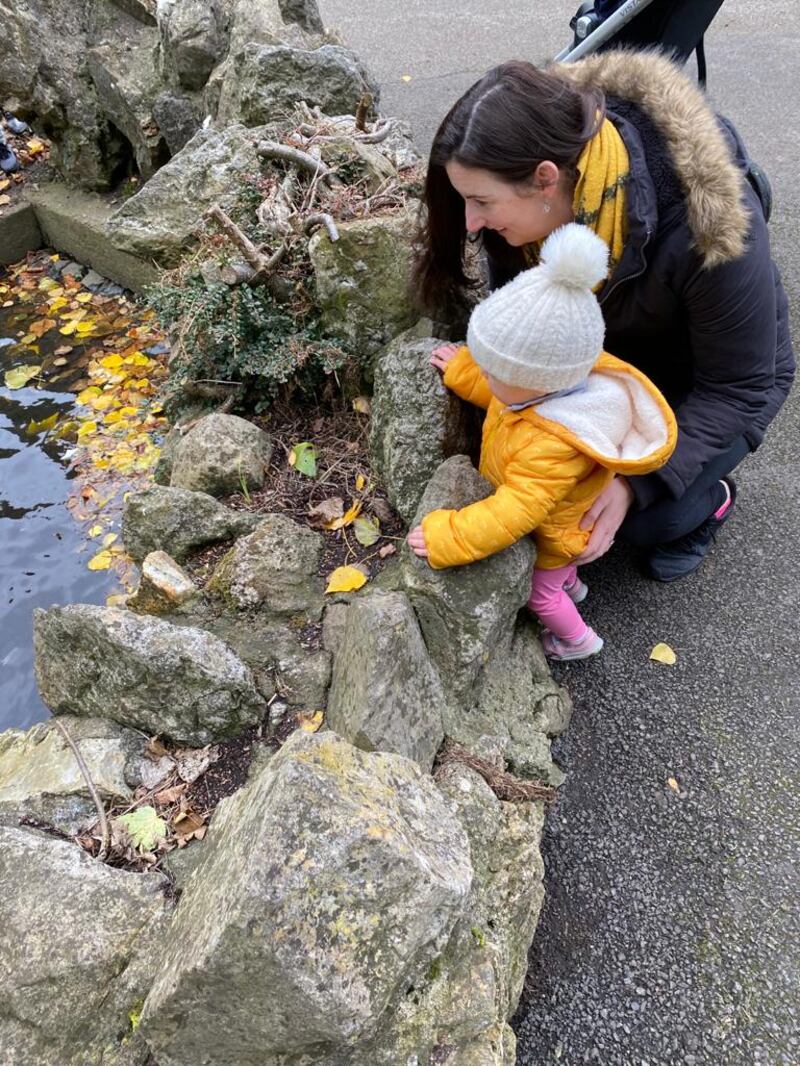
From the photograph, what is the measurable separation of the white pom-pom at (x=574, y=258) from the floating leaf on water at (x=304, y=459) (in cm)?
132

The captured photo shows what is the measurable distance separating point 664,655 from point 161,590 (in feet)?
5.21

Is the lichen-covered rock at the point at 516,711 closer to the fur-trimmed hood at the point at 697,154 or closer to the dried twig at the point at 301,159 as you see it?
the fur-trimmed hood at the point at 697,154

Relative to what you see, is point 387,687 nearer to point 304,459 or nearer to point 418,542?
point 418,542

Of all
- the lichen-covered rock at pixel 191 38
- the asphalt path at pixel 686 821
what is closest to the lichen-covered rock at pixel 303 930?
the asphalt path at pixel 686 821

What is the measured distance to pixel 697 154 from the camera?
1.81 metres

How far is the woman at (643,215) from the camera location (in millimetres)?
1754

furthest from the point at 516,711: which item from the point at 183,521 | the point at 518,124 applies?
the point at 518,124

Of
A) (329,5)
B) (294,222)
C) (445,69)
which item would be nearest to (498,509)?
(294,222)

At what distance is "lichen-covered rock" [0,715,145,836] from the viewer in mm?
1752

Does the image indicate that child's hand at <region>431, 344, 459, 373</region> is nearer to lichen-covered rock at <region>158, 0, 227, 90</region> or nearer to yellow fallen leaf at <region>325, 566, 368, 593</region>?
yellow fallen leaf at <region>325, 566, 368, 593</region>

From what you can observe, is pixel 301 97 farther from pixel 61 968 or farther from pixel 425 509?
pixel 61 968

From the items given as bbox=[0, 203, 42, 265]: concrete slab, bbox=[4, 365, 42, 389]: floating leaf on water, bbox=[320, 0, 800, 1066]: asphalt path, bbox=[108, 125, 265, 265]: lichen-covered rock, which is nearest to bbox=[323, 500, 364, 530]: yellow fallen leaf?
bbox=[320, 0, 800, 1066]: asphalt path

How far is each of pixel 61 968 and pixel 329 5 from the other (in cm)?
904

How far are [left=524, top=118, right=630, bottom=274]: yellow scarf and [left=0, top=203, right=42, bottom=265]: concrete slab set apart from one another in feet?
15.5
